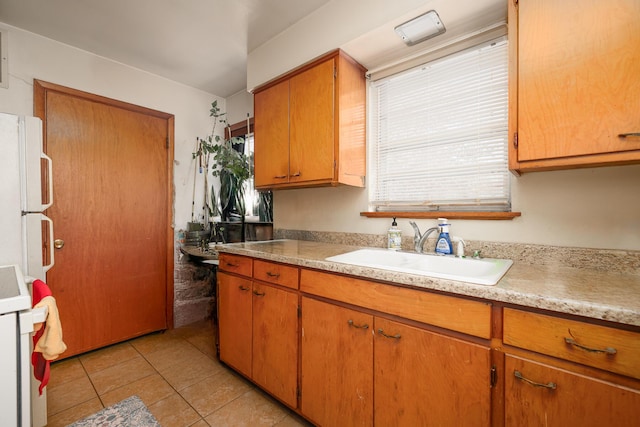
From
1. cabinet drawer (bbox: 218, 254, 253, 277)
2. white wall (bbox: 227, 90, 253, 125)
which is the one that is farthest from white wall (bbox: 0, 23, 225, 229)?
cabinet drawer (bbox: 218, 254, 253, 277)

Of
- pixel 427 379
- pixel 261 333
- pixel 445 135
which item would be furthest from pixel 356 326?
pixel 445 135

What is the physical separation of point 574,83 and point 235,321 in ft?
7.09

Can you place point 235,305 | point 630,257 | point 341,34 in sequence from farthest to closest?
point 235,305
point 341,34
point 630,257

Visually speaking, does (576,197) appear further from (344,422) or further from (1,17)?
(1,17)

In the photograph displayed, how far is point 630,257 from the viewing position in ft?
3.67

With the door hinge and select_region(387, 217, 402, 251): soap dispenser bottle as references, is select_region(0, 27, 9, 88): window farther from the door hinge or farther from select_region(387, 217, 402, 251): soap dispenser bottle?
the door hinge

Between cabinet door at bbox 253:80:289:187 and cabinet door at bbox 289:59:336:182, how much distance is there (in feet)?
0.22

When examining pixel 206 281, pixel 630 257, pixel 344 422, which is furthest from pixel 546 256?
pixel 206 281

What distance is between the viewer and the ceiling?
1805mm

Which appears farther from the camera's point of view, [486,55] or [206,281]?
[206,281]

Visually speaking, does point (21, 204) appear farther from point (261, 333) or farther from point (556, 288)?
point (556, 288)

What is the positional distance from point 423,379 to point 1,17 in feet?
11.2

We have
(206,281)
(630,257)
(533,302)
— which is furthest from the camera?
(206,281)

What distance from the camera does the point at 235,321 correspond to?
1.90 m
